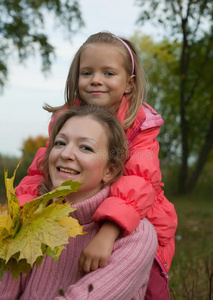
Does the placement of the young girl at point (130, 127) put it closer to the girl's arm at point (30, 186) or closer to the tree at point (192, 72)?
the girl's arm at point (30, 186)

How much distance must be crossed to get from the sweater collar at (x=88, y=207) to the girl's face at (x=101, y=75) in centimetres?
74

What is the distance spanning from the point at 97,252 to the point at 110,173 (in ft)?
1.76

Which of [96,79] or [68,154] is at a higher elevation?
[96,79]

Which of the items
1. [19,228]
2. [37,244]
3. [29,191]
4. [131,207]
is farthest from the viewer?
[29,191]

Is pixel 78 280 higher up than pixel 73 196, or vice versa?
pixel 73 196

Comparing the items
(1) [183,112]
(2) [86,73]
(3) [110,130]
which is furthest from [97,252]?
(1) [183,112]

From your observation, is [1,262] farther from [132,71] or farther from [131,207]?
[132,71]

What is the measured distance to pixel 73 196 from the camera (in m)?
2.23

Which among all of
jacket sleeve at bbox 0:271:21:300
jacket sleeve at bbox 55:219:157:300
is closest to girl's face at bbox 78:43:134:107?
jacket sleeve at bbox 55:219:157:300

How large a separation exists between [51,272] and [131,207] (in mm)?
555

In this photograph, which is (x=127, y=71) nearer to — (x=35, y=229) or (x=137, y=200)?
(x=137, y=200)

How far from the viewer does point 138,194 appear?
221 cm

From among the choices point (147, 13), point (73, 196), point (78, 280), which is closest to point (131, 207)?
point (73, 196)

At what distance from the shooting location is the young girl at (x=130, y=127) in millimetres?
2266
